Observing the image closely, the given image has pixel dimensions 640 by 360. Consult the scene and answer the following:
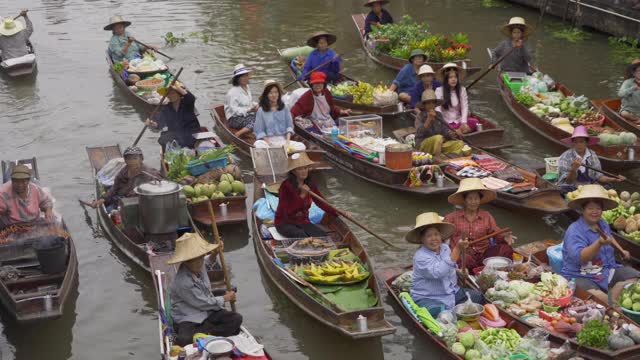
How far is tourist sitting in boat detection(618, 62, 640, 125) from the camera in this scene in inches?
488

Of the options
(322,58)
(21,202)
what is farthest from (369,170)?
(21,202)

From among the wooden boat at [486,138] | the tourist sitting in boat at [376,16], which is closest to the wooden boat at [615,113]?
the wooden boat at [486,138]

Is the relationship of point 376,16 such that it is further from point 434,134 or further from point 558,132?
point 434,134

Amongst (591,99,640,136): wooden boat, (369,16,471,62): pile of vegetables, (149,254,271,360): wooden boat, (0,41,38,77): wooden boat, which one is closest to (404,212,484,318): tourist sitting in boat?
(149,254,271,360): wooden boat

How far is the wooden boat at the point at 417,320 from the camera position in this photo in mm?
7363

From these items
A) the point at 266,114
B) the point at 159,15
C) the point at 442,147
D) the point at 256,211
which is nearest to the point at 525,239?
the point at 442,147

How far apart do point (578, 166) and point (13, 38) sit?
11.7 metres

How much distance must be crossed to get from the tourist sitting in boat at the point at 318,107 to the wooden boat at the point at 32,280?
14.6 feet

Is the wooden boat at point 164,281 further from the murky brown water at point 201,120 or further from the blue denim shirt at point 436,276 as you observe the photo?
the blue denim shirt at point 436,276

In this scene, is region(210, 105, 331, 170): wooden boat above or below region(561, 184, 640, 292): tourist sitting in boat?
below

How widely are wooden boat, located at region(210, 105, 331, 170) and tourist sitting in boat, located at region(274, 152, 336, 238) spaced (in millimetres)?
2281

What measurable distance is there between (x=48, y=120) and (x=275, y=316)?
8068 millimetres

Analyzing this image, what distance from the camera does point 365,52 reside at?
18.4 metres

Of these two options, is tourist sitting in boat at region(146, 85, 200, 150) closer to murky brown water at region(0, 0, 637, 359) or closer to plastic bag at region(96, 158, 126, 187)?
plastic bag at region(96, 158, 126, 187)
